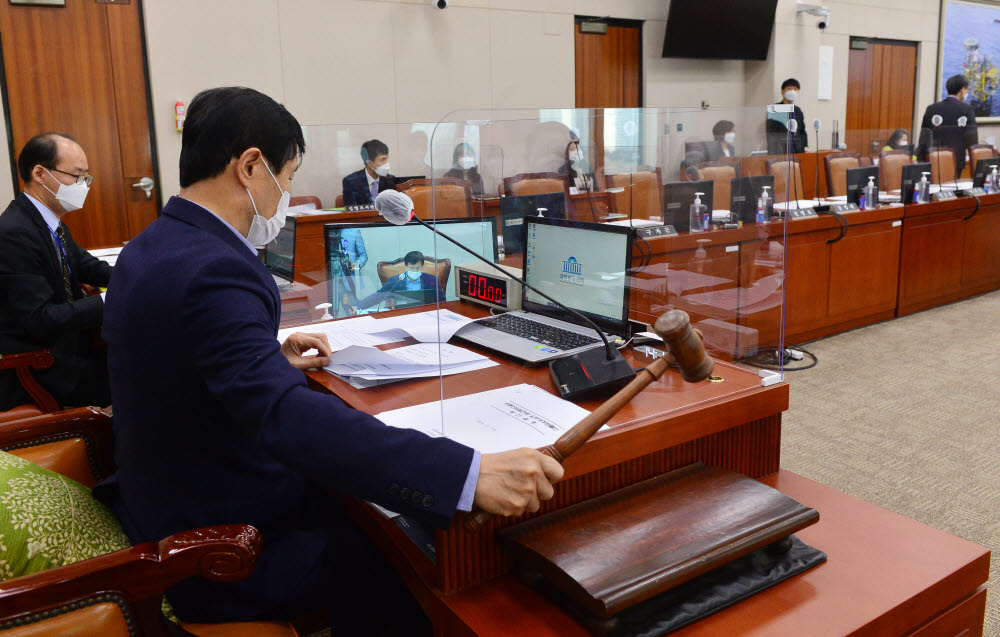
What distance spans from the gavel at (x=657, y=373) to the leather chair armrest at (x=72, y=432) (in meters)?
0.99

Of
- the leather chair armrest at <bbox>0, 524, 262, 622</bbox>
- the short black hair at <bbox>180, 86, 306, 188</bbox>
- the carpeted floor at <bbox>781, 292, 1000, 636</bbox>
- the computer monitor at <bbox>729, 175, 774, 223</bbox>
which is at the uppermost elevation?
the short black hair at <bbox>180, 86, 306, 188</bbox>

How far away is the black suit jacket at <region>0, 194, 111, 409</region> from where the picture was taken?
2391mm

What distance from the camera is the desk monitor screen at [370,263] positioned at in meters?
2.27

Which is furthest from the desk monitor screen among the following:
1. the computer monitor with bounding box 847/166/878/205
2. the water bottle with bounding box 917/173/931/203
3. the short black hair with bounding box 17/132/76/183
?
the water bottle with bounding box 917/173/931/203

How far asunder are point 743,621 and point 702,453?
1.24 ft

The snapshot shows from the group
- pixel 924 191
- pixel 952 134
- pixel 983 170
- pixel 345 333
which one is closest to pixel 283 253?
pixel 345 333

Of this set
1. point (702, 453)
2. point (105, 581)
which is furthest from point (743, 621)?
point (105, 581)

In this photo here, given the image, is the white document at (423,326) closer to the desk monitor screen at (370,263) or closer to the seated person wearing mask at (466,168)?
the desk monitor screen at (370,263)

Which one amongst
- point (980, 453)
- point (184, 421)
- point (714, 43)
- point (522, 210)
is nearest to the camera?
point (184, 421)

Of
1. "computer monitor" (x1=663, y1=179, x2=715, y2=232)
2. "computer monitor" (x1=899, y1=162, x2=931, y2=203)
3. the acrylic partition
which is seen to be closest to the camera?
the acrylic partition

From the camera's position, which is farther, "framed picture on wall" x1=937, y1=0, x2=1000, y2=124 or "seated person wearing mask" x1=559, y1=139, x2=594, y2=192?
"framed picture on wall" x1=937, y1=0, x2=1000, y2=124

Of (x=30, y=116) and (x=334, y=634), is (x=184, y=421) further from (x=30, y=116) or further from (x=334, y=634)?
(x=30, y=116)

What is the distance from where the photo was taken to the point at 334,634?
1.36 metres

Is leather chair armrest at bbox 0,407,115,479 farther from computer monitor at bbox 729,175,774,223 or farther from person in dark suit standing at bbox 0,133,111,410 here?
computer monitor at bbox 729,175,774,223
